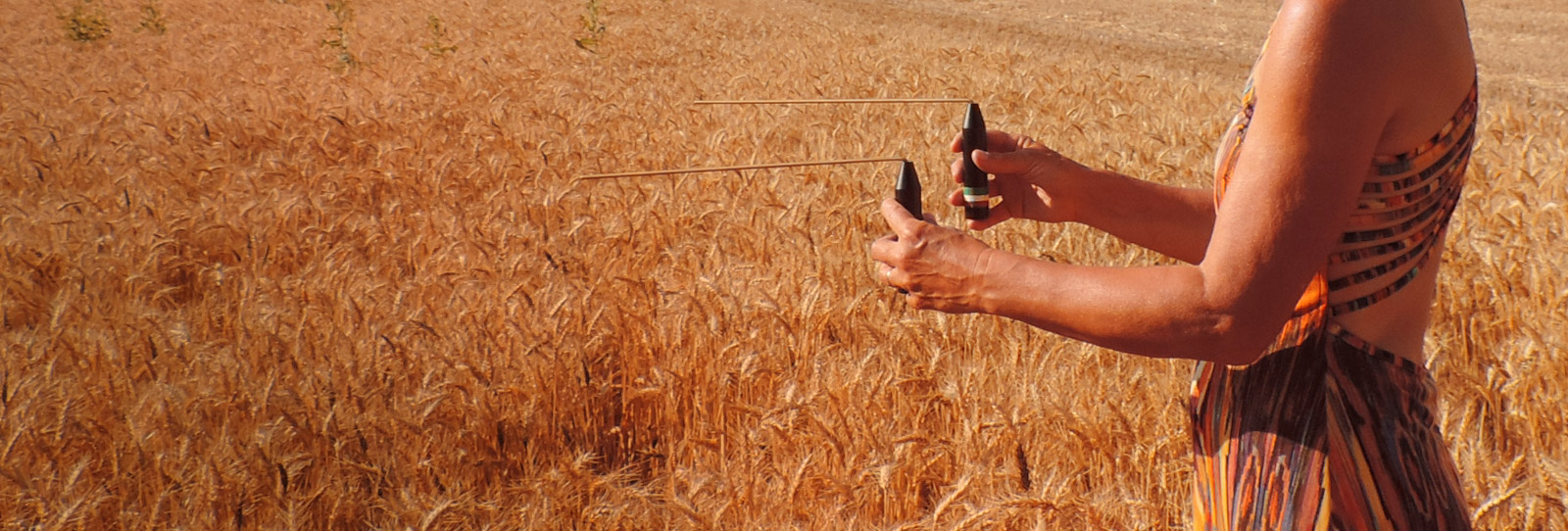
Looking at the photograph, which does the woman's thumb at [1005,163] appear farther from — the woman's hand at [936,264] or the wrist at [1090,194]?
the woman's hand at [936,264]

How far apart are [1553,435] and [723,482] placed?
1.86 metres

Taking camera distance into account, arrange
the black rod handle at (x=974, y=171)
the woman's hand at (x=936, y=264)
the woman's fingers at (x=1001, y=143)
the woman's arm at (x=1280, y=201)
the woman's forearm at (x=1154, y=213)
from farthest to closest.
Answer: the woman's fingers at (x=1001, y=143)
the woman's forearm at (x=1154, y=213)
the black rod handle at (x=974, y=171)
the woman's hand at (x=936, y=264)
the woman's arm at (x=1280, y=201)

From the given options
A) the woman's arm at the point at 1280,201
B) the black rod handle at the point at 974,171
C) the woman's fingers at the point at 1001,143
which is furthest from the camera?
the woman's fingers at the point at 1001,143

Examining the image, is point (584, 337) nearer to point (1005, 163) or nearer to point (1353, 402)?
point (1005, 163)

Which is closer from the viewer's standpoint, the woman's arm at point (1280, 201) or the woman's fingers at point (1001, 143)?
the woman's arm at point (1280, 201)

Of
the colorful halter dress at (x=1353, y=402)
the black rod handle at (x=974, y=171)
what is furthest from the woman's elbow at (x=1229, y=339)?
the black rod handle at (x=974, y=171)

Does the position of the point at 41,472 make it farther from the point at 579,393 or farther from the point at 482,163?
the point at 482,163

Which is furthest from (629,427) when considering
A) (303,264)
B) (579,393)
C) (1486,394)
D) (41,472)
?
(1486,394)

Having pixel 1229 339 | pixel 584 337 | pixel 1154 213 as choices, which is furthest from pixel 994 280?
pixel 584 337

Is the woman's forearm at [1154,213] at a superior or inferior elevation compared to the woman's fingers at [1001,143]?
inferior

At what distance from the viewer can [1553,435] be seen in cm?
236

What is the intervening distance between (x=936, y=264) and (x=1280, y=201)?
0.44m

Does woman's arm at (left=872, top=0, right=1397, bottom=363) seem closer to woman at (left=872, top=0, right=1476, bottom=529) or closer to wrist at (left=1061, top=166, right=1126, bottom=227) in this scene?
woman at (left=872, top=0, right=1476, bottom=529)

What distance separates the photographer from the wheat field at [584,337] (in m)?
2.27
